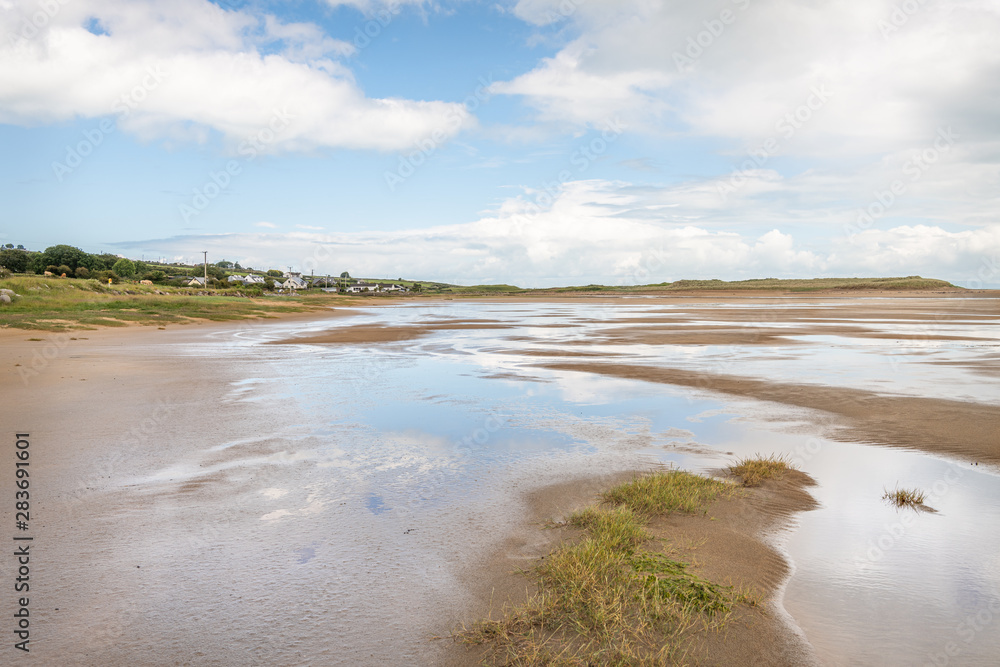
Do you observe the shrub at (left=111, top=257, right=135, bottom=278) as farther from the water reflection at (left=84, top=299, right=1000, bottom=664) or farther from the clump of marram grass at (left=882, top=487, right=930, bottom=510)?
the clump of marram grass at (left=882, top=487, right=930, bottom=510)

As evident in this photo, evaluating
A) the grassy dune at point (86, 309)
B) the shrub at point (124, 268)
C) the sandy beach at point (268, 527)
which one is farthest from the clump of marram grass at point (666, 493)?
the shrub at point (124, 268)

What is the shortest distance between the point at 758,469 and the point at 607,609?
460cm

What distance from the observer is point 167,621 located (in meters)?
4.32

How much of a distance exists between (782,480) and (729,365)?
39.6ft

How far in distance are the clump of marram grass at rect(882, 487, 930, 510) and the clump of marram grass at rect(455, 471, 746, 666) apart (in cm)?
369

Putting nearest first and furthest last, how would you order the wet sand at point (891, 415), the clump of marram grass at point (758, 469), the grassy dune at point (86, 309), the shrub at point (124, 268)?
the clump of marram grass at point (758, 469) → the wet sand at point (891, 415) → the grassy dune at point (86, 309) → the shrub at point (124, 268)

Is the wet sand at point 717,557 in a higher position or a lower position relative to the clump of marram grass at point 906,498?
lower

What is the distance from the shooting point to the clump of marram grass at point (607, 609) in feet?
13.0

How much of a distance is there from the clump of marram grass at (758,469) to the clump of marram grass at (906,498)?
1.26 meters

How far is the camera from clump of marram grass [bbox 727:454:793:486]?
7.81 meters

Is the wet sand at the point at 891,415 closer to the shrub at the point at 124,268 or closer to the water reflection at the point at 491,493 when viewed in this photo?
the water reflection at the point at 491,493

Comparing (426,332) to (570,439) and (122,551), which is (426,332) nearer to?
(570,439)

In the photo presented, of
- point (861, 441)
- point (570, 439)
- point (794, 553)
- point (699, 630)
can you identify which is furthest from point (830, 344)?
point (699, 630)

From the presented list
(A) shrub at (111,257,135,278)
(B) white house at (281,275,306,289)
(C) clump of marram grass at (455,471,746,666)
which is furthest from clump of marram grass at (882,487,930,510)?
(B) white house at (281,275,306,289)
